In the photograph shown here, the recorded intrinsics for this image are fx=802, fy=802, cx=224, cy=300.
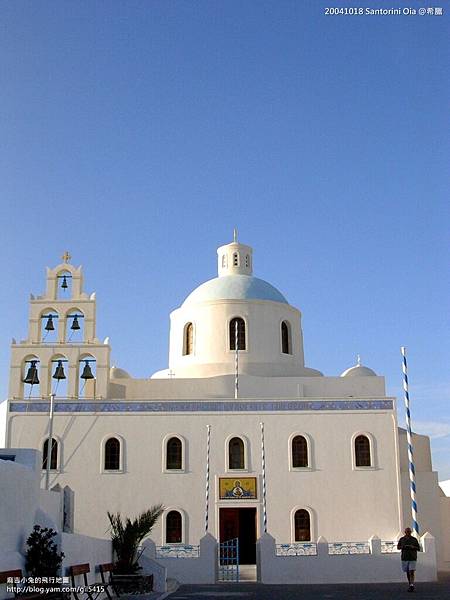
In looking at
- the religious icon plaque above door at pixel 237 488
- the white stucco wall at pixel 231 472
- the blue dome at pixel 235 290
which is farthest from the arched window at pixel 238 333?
the religious icon plaque above door at pixel 237 488

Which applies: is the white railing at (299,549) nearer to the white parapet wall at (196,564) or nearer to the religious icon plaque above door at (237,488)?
the religious icon plaque above door at (237,488)

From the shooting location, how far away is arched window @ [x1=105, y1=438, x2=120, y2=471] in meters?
21.7

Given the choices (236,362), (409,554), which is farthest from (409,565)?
(236,362)

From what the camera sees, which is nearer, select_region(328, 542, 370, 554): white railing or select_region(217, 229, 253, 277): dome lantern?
select_region(328, 542, 370, 554): white railing

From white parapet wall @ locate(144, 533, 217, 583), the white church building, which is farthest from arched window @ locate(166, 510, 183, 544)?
white parapet wall @ locate(144, 533, 217, 583)

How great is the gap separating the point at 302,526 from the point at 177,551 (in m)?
3.55

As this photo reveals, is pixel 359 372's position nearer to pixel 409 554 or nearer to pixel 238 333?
pixel 238 333

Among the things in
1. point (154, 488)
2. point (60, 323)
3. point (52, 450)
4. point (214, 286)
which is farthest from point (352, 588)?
point (214, 286)

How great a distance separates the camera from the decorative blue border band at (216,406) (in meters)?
22.1

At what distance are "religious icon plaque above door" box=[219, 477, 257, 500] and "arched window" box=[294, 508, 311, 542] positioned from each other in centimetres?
126

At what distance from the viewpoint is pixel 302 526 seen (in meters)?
21.2

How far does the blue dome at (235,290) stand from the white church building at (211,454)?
3.86 metres

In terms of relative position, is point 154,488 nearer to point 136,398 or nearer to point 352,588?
point 136,398

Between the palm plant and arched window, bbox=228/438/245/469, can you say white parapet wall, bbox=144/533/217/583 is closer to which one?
the palm plant
